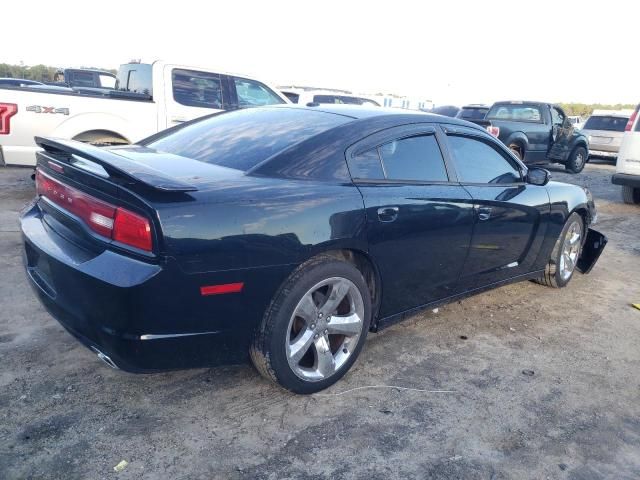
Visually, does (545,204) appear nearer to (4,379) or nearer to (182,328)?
(182,328)

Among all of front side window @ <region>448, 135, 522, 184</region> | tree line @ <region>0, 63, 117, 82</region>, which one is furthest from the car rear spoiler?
tree line @ <region>0, 63, 117, 82</region>

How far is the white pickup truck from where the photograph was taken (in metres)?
6.34

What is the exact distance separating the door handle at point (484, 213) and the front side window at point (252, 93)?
5145 millimetres

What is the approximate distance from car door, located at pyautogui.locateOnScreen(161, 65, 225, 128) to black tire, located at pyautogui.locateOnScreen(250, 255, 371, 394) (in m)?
5.22

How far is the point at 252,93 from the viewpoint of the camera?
325 inches

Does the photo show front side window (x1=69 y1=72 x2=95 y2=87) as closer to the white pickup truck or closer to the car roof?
the white pickup truck

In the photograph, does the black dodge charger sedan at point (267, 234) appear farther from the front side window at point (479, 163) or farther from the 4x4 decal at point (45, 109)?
the 4x4 decal at point (45, 109)

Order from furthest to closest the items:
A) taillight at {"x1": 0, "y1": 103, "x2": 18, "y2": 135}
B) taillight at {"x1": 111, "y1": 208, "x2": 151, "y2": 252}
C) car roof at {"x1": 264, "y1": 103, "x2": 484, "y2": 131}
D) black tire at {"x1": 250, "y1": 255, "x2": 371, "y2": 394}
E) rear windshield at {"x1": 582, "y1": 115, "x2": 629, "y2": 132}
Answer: rear windshield at {"x1": 582, "y1": 115, "x2": 629, "y2": 132} < taillight at {"x1": 0, "y1": 103, "x2": 18, "y2": 135} < car roof at {"x1": 264, "y1": 103, "x2": 484, "y2": 131} < black tire at {"x1": 250, "y1": 255, "x2": 371, "y2": 394} < taillight at {"x1": 111, "y1": 208, "x2": 151, "y2": 252}

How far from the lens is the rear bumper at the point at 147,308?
7.66 ft

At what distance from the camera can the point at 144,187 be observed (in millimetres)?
2346

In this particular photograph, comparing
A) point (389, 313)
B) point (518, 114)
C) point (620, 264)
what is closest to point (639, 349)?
point (389, 313)

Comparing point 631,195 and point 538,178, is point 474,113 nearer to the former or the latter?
point 631,195

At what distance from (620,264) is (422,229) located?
3.90m

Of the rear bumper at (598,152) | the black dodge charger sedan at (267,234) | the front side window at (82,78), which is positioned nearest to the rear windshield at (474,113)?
the rear bumper at (598,152)
